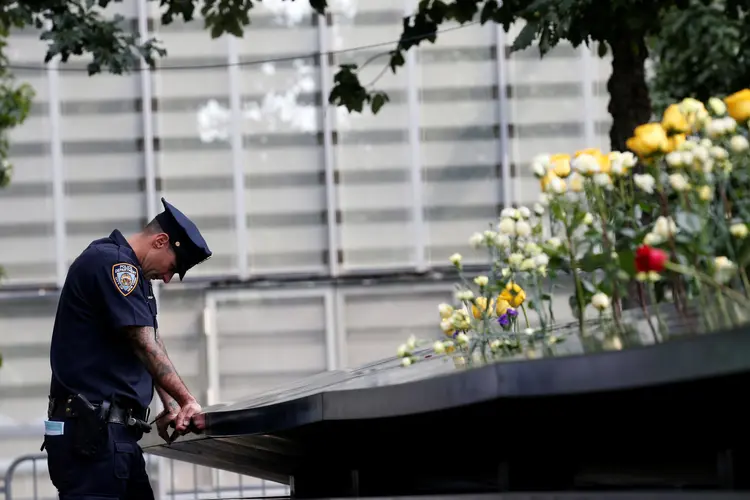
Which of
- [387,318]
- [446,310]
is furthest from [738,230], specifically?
[387,318]

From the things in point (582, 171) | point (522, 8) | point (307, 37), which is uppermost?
point (307, 37)

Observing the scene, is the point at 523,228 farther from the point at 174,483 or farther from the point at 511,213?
the point at 174,483

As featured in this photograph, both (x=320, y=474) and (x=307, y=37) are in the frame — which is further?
(x=307, y=37)

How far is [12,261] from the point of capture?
12.9m

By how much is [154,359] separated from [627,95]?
143 inches

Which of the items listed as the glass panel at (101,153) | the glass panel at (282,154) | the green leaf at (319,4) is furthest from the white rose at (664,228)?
the glass panel at (101,153)

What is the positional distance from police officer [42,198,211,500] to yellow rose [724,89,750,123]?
2073 millimetres

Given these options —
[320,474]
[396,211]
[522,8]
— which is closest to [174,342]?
[396,211]

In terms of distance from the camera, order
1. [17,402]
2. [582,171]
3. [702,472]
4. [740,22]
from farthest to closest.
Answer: [17,402]
[740,22]
[582,171]
[702,472]

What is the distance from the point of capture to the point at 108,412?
4.17 meters

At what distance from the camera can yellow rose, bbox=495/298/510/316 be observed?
3.53m

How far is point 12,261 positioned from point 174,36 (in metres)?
2.52

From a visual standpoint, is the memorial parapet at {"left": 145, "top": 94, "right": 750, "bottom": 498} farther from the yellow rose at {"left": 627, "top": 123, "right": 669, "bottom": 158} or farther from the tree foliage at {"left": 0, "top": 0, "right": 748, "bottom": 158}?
the tree foliage at {"left": 0, "top": 0, "right": 748, "bottom": 158}

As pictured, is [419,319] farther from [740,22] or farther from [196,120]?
[740,22]
